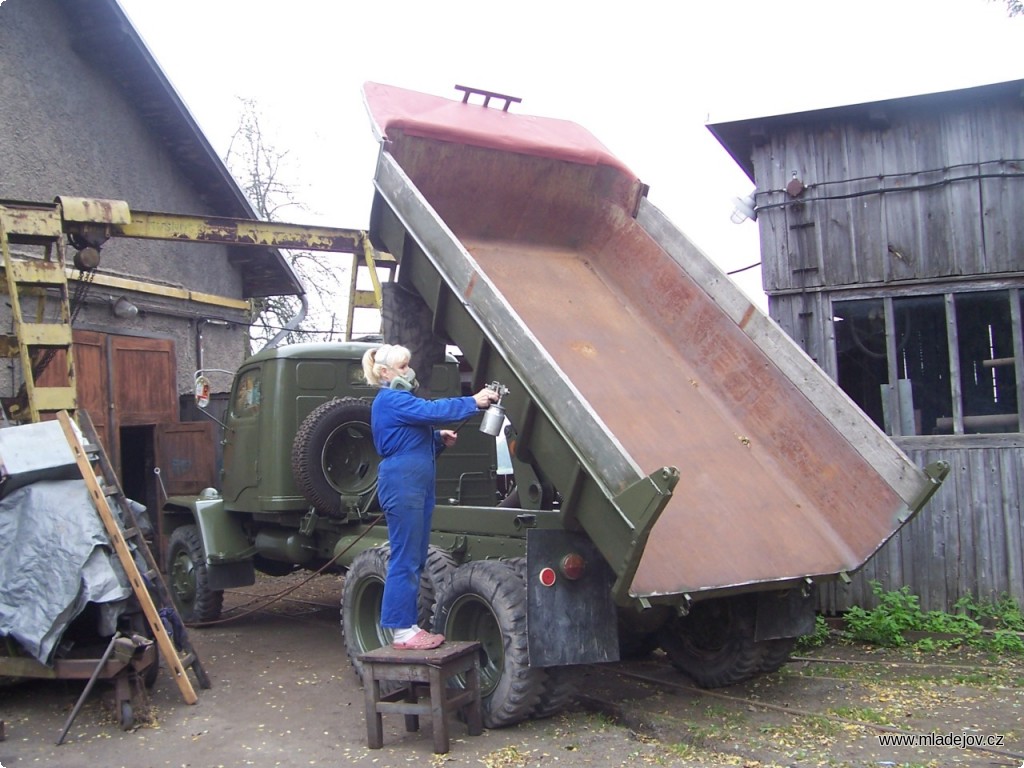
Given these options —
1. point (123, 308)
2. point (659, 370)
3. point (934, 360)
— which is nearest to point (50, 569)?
point (659, 370)

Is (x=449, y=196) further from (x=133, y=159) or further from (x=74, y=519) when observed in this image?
(x=133, y=159)

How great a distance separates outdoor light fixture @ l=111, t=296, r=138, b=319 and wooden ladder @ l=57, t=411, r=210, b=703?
209 inches

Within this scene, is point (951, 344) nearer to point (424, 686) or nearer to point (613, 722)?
point (613, 722)

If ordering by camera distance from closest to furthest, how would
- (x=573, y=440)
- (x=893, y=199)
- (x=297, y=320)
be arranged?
1. (x=573, y=440)
2. (x=893, y=199)
3. (x=297, y=320)

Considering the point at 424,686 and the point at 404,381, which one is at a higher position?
the point at 404,381

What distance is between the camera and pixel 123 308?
11617mm

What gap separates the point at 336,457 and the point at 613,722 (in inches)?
140

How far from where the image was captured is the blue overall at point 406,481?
5.28 meters

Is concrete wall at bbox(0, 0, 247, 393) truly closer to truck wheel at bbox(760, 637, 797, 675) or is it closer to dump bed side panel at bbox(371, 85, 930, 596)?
dump bed side panel at bbox(371, 85, 930, 596)

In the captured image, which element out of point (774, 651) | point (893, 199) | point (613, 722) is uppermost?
point (893, 199)

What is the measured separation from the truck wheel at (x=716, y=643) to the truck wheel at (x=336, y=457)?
2794 mm

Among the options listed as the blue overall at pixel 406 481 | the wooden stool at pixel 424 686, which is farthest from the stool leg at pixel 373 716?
the blue overall at pixel 406 481

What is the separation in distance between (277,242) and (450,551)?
5170mm

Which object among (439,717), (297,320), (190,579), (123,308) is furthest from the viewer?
(297,320)
